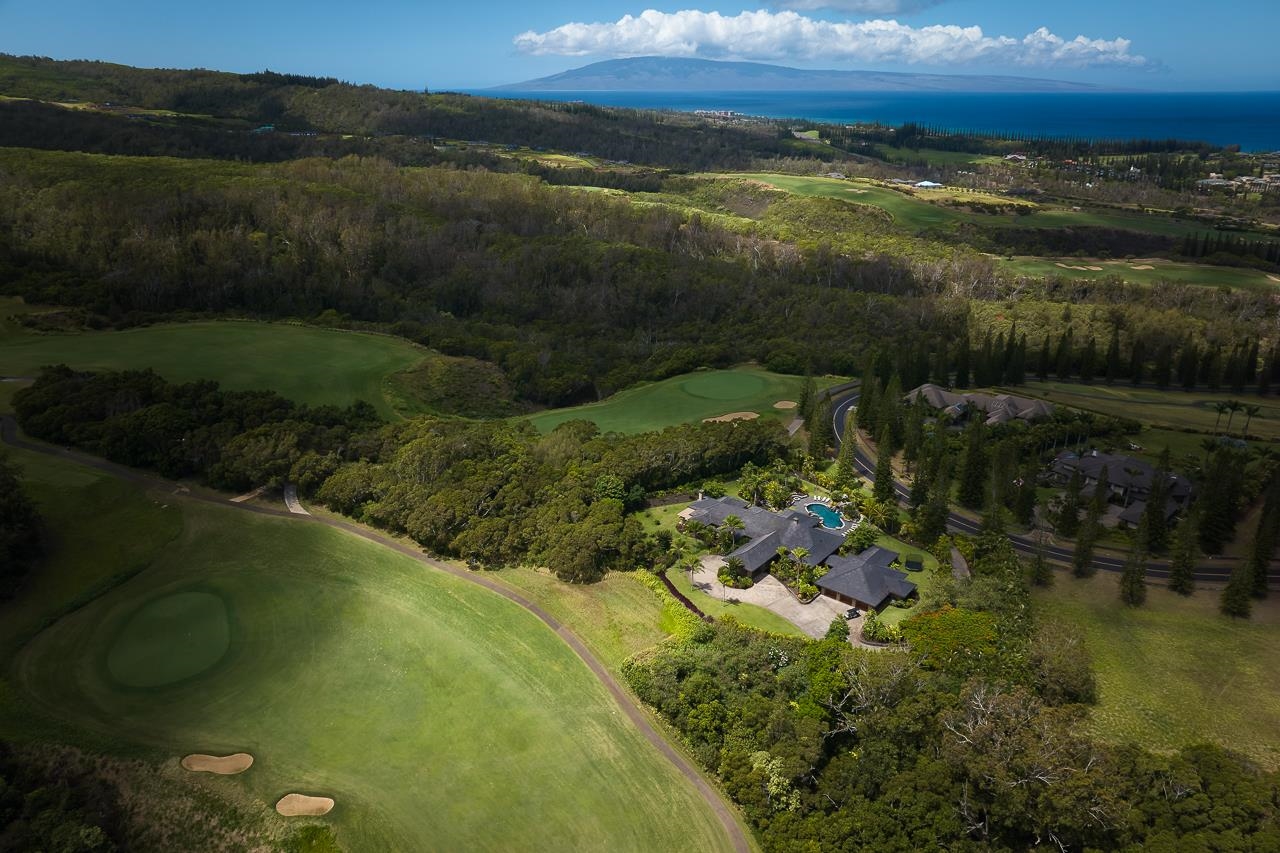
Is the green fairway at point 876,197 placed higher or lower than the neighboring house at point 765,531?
higher

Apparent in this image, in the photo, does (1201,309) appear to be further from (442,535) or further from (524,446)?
(442,535)

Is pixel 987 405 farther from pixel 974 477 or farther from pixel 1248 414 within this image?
pixel 1248 414

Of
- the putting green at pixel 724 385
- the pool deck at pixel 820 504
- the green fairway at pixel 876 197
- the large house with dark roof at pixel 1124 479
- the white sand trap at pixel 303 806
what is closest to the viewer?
the white sand trap at pixel 303 806

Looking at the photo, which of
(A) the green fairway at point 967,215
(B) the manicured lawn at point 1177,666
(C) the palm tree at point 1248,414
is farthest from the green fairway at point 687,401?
(A) the green fairway at point 967,215

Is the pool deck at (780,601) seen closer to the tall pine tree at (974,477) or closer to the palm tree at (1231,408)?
the tall pine tree at (974,477)

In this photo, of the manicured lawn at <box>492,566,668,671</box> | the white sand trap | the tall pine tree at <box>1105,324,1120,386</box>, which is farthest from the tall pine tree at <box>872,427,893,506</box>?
the tall pine tree at <box>1105,324,1120,386</box>

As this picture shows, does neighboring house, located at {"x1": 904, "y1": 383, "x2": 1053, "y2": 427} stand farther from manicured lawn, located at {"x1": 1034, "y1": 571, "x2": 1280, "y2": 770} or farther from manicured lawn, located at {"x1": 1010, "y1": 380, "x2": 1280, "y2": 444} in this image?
manicured lawn, located at {"x1": 1034, "y1": 571, "x2": 1280, "y2": 770}
